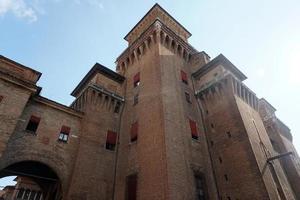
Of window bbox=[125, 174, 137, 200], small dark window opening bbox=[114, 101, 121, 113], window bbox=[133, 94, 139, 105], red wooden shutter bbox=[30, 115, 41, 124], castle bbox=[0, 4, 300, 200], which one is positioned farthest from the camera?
small dark window opening bbox=[114, 101, 121, 113]

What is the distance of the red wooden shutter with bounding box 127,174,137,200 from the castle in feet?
0.23

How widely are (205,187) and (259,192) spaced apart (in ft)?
12.2

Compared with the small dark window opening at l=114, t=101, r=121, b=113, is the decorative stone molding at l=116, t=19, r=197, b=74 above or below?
above

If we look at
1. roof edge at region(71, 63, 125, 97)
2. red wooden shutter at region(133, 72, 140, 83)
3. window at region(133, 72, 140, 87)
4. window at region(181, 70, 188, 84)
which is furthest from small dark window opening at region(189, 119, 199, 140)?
roof edge at region(71, 63, 125, 97)

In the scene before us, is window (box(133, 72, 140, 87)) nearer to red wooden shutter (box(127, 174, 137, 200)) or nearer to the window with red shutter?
the window with red shutter

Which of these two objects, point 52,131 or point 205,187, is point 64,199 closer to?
point 52,131

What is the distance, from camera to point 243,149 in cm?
1761

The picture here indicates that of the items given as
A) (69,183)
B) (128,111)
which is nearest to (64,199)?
(69,183)

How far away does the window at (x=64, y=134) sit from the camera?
59.7ft

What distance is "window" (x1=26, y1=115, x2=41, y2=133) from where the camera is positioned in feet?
56.0

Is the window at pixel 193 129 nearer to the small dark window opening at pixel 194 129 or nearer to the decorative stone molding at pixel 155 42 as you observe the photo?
the small dark window opening at pixel 194 129

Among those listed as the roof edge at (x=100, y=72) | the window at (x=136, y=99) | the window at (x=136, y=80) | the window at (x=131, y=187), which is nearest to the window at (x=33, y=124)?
the window at (x=131, y=187)

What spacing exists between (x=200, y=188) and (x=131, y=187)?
17.1 feet

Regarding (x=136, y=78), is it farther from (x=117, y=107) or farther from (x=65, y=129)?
(x=65, y=129)
